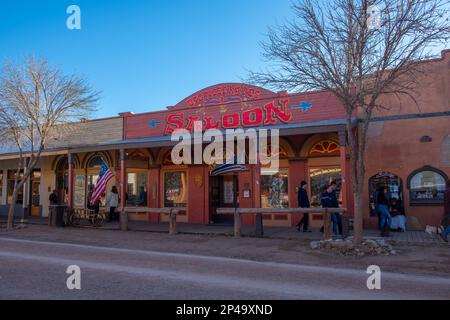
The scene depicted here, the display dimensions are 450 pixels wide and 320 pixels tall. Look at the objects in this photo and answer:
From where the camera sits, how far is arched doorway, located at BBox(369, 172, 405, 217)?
542 inches

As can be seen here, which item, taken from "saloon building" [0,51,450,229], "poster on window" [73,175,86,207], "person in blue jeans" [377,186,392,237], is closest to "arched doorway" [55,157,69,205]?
"saloon building" [0,51,450,229]

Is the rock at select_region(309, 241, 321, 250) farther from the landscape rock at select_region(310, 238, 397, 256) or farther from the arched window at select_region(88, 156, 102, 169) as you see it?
the arched window at select_region(88, 156, 102, 169)

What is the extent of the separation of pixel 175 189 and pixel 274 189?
Result: 479 cm

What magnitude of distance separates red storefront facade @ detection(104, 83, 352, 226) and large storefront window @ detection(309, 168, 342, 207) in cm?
4

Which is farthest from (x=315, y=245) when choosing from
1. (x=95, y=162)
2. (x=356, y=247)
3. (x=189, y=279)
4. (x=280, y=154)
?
(x=95, y=162)

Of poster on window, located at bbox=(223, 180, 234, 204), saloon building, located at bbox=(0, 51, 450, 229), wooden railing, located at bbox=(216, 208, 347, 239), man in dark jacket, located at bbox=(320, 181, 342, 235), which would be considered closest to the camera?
wooden railing, located at bbox=(216, 208, 347, 239)

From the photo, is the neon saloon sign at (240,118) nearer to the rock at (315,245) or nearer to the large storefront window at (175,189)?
the large storefront window at (175,189)

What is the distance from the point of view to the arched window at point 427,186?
13.5 m

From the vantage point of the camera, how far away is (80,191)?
70.0 ft

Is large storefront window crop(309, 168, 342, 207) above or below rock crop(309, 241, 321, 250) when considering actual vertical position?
above

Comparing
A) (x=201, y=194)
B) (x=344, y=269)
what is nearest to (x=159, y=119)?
(x=201, y=194)

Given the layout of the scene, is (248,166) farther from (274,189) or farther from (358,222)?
(358,222)

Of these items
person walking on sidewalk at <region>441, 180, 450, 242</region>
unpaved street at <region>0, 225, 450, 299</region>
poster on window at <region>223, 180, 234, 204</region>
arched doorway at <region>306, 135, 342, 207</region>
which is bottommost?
unpaved street at <region>0, 225, 450, 299</region>
